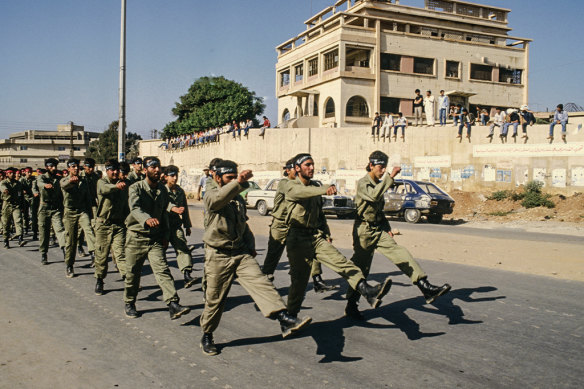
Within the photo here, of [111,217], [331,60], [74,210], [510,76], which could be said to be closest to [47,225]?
[74,210]

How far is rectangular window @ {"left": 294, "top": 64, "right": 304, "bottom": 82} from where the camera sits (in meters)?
44.5

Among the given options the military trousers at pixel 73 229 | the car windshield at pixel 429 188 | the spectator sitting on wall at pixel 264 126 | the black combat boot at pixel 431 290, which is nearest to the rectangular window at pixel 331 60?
the spectator sitting on wall at pixel 264 126

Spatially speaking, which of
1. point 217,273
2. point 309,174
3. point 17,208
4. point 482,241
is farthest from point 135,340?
point 482,241

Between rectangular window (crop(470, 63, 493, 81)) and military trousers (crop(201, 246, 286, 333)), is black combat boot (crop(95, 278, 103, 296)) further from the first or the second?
rectangular window (crop(470, 63, 493, 81))

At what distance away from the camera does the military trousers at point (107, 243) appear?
7184 mm

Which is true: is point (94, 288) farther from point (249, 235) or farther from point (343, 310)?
point (343, 310)

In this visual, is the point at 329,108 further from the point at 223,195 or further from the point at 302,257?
the point at 223,195

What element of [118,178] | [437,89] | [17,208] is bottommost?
[17,208]

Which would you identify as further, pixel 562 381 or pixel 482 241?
pixel 482 241

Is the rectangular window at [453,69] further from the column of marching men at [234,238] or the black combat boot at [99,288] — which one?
the black combat boot at [99,288]

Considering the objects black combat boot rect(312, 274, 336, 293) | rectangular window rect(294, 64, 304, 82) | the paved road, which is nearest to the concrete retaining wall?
rectangular window rect(294, 64, 304, 82)

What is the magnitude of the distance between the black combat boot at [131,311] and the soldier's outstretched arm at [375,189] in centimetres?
297

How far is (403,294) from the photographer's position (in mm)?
6832

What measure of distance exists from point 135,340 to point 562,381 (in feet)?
12.5
